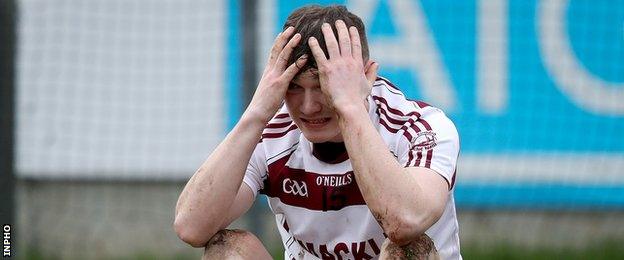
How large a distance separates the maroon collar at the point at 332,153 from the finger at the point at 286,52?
1.17ft

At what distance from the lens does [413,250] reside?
4.02m

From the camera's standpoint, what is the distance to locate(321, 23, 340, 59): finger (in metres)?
4.07

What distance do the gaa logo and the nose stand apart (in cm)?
36

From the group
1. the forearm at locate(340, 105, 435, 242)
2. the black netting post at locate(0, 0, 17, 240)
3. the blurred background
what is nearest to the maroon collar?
the forearm at locate(340, 105, 435, 242)

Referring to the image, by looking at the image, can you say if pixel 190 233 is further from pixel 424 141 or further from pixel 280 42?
pixel 424 141

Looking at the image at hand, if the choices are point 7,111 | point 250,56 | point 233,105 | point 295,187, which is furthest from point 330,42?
point 233,105

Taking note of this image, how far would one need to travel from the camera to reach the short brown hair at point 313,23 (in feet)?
13.5

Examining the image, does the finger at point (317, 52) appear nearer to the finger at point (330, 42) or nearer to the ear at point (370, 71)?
the finger at point (330, 42)

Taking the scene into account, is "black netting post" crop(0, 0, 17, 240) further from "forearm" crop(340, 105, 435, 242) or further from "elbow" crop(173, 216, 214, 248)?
"forearm" crop(340, 105, 435, 242)

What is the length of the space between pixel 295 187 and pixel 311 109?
41 centimetres

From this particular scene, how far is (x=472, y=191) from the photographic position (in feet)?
26.2

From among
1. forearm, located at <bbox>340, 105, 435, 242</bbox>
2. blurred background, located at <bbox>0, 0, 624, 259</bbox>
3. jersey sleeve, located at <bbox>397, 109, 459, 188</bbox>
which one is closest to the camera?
forearm, located at <bbox>340, 105, 435, 242</bbox>

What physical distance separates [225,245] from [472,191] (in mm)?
3981

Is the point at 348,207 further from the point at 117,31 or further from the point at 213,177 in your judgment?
the point at 117,31
